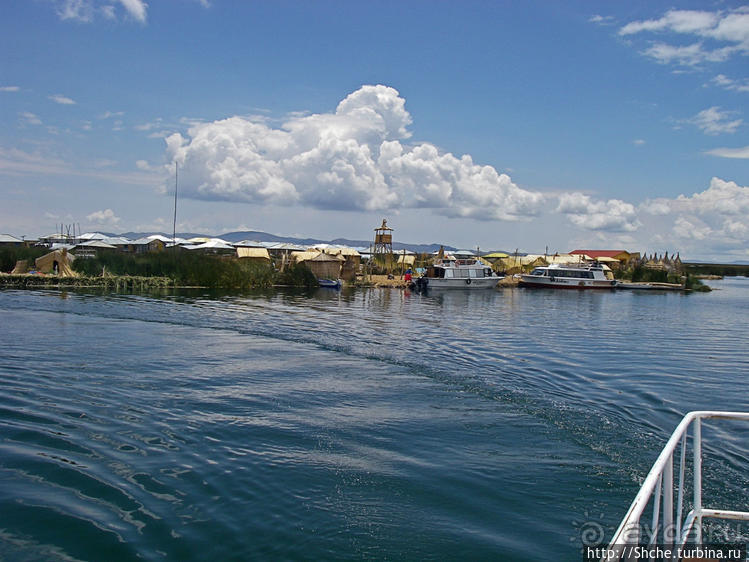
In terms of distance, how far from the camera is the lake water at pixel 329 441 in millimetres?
6805

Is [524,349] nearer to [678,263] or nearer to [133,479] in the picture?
[133,479]

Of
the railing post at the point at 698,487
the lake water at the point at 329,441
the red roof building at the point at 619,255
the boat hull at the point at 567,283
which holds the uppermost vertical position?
the red roof building at the point at 619,255

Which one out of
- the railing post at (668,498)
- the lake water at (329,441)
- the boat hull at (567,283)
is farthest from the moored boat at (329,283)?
the railing post at (668,498)

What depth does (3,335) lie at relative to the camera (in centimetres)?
1875

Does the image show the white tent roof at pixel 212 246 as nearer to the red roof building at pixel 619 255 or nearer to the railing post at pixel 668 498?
the red roof building at pixel 619 255

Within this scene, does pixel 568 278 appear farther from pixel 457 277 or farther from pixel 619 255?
pixel 619 255

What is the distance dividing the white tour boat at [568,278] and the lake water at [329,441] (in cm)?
4494

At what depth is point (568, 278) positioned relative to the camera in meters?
65.8

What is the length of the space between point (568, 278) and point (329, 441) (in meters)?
60.5

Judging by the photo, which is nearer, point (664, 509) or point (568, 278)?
point (664, 509)

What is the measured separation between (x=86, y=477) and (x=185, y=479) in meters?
1.34

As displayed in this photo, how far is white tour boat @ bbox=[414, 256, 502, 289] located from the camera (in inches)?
2281

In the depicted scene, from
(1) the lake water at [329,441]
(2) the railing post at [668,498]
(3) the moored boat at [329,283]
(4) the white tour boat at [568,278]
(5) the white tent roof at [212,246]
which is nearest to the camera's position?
(2) the railing post at [668,498]

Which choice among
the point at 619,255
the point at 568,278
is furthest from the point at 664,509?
the point at 619,255
